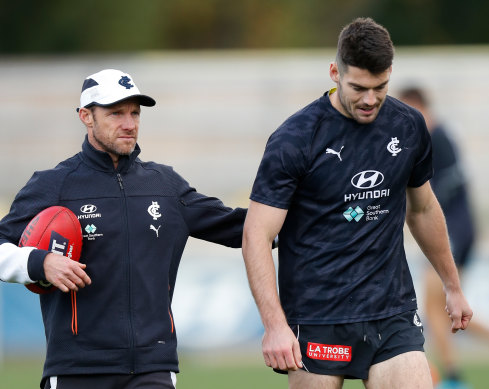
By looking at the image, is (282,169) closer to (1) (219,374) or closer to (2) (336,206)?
(2) (336,206)

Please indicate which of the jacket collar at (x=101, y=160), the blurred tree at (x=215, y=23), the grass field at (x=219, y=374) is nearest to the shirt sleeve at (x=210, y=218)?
the jacket collar at (x=101, y=160)

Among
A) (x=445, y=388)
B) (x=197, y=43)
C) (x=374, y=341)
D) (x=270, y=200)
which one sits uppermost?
(x=197, y=43)

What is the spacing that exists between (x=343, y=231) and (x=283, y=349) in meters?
0.65

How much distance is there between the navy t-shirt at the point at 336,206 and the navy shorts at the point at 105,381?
74cm

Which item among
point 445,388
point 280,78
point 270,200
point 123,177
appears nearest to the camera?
point 270,200

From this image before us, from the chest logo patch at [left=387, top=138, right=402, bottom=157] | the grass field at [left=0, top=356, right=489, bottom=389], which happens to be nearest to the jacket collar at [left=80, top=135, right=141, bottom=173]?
the chest logo patch at [left=387, top=138, right=402, bottom=157]

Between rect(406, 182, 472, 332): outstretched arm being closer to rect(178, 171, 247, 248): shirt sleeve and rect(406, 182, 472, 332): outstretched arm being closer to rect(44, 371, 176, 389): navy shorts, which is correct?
rect(178, 171, 247, 248): shirt sleeve

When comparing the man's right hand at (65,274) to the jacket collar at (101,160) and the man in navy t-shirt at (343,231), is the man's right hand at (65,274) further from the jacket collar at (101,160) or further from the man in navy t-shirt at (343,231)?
the man in navy t-shirt at (343,231)

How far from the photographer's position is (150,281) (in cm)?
538

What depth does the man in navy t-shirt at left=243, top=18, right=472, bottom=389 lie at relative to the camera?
5121 mm

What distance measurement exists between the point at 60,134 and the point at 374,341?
16.3 m

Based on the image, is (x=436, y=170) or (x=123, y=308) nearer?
(x=123, y=308)

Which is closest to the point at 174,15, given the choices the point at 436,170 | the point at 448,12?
A: the point at 448,12

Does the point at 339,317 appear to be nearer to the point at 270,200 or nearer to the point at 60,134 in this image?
the point at 270,200
